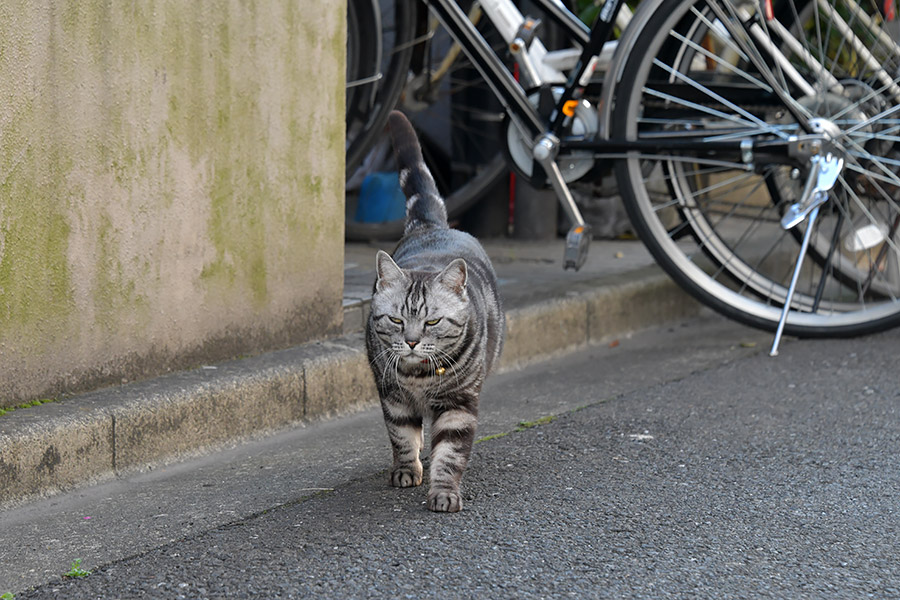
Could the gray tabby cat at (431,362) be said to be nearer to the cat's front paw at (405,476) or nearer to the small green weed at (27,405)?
the cat's front paw at (405,476)

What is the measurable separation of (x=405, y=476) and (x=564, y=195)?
1.79m

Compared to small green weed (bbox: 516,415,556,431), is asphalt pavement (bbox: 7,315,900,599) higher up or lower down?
higher up

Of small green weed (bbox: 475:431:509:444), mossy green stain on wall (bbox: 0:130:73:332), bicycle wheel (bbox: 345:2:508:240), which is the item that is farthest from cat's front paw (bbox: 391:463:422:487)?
bicycle wheel (bbox: 345:2:508:240)

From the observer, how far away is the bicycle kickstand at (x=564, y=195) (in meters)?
4.45

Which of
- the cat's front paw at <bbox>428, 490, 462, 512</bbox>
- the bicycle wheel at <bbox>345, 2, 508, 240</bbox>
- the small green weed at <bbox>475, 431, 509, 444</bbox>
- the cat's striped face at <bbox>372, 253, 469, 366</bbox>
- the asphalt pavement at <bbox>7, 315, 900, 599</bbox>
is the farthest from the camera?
the bicycle wheel at <bbox>345, 2, 508, 240</bbox>

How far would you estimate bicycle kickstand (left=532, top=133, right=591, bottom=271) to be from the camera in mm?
4445

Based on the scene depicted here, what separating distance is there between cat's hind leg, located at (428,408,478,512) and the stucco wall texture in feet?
3.12

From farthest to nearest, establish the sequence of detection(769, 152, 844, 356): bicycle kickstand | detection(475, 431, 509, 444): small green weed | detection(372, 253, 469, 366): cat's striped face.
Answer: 1. detection(769, 152, 844, 356): bicycle kickstand
2. detection(475, 431, 509, 444): small green weed
3. detection(372, 253, 469, 366): cat's striped face

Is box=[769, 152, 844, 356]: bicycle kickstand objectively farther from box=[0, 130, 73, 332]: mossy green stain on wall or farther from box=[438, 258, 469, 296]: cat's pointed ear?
box=[0, 130, 73, 332]: mossy green stain on wall

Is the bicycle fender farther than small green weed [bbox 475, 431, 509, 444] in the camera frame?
Yes

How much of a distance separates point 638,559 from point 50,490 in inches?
57.7

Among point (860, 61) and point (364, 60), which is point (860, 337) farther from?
point (364, 60)

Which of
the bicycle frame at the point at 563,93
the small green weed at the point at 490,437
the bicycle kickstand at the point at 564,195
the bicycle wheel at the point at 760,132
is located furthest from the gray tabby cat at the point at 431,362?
the bicycle wheel at the point at 760,132

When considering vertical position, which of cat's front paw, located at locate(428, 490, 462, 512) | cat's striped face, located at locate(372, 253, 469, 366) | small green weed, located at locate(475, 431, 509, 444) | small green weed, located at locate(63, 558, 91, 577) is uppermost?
cat's striped face, located at locate(372, 253, 469, 366)
